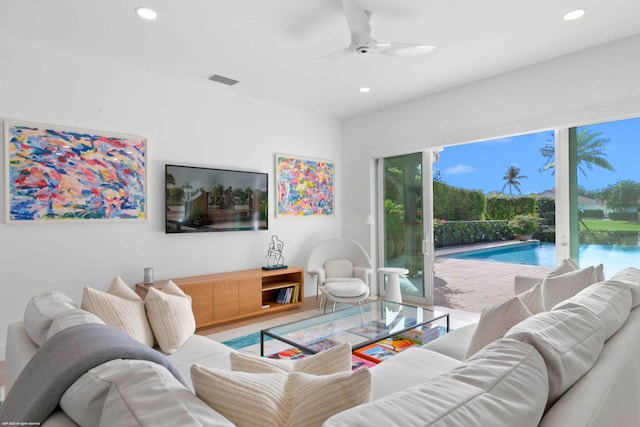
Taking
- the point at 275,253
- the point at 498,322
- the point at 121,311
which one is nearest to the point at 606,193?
the point at 498,322

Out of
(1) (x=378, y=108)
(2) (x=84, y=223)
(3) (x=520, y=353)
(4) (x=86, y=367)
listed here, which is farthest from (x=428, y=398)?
(1) (x=378, y=108)

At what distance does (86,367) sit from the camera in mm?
900

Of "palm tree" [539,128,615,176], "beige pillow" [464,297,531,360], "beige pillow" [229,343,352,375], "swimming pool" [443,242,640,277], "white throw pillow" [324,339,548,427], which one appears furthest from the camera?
"palm tree" [539,128,615,176]

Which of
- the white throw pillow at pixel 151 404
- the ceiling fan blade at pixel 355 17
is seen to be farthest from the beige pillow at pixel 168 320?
the ceiling fan blade at pixel 355 17

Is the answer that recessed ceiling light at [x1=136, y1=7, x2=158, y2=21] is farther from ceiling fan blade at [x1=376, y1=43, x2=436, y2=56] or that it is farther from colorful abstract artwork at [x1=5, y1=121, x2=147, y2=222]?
ceiling fan blade at [x1=376, y1=43, x2=436, y2=56]

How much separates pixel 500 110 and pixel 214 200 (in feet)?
11.0

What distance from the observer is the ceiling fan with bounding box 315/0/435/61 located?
2.42m

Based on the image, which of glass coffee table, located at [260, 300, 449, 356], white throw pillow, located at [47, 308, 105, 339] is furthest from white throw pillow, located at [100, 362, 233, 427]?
glass coffee table, located at [260, 300, 449, 356]

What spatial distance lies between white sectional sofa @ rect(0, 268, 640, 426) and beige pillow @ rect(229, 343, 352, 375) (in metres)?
0.20

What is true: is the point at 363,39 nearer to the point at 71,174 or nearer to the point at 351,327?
the point at 351,327

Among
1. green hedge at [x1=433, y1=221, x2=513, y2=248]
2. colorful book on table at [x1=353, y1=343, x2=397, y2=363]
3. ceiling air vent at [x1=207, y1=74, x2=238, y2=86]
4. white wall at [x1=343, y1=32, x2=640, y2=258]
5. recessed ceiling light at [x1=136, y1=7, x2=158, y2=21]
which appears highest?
ceiling air vent at [x1=207, y1=74, x2=238, y2=86]

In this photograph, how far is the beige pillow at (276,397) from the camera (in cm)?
77

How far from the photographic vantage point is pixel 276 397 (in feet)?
2.72

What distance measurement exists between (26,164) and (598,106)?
16.7 ft
